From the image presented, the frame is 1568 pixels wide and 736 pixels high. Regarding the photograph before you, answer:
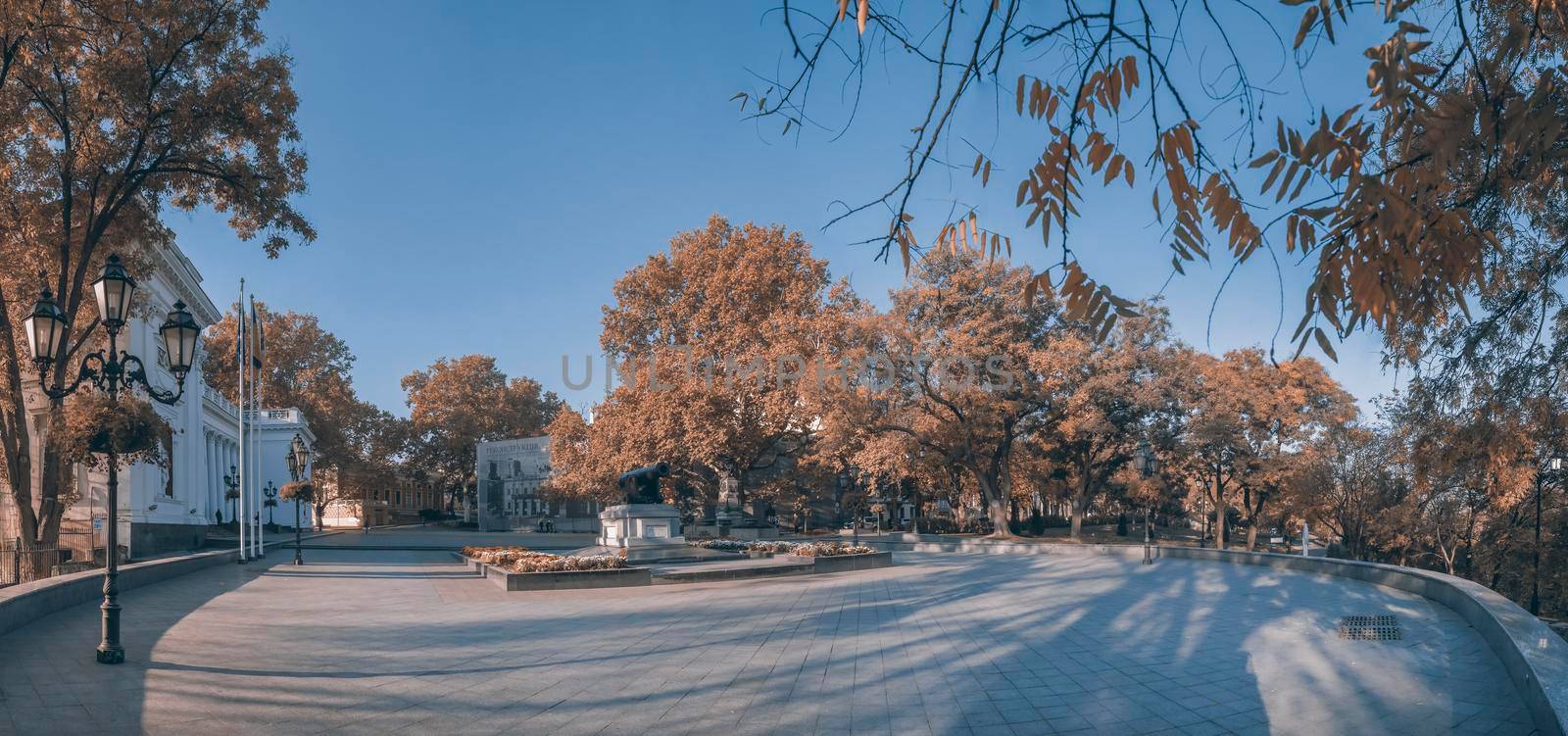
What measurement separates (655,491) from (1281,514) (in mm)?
33765

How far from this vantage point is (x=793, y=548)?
24.5m

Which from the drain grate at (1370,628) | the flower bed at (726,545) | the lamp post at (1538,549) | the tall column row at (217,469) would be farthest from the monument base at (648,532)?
the tall column row at (217,469)

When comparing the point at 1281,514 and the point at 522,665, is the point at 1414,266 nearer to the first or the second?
the point at 522,665

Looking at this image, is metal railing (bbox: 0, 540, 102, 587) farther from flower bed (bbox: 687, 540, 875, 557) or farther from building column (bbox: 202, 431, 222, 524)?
Result: building column (bbox: 202, 431, 222, 524)

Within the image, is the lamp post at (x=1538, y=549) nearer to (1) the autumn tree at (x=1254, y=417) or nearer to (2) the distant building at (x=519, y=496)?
(1) the autumn tree at (x=1254, y=417)

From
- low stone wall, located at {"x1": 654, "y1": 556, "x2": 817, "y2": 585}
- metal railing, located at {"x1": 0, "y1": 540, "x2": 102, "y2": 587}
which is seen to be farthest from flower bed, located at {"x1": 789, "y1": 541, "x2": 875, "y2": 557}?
metal railing, located at {"x1": 0, "y1": 540, "x2": 102, "y2": 587}

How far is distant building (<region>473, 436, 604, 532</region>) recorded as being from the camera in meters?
56.7

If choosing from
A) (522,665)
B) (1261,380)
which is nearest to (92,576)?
(522,665)

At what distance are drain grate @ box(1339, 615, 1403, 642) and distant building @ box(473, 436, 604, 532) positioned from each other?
49.2 metres

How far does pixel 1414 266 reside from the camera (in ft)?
A: 9.89

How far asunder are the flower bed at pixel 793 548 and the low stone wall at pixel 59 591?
13.1 metres

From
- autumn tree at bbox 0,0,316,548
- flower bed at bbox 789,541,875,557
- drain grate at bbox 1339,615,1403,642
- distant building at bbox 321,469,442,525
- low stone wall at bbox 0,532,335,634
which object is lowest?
distant building at bbox 321,469,442,525

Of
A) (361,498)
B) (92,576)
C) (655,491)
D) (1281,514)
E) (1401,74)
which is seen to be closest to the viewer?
(1401,74)

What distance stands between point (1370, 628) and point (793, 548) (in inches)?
613
